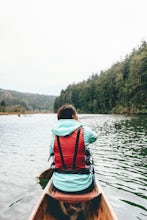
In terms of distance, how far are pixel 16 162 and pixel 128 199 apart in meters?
7.86

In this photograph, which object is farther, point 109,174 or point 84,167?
point 109,174

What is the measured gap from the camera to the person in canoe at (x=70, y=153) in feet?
17.7

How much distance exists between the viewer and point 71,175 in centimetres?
560

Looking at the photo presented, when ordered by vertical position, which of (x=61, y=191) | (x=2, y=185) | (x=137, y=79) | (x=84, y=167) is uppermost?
(x=137, y=79)

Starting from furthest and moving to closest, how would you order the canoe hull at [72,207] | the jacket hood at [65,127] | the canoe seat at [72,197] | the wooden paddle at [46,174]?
Answer: 1. the wooden paddle at [46,174]
2. the canoe hull at [72,207]
3. the canoe seat at [72,197]
4. the jacket hood at [65,127]

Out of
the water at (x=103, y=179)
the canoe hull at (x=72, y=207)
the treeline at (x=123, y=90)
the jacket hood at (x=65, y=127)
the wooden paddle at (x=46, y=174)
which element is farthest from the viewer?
the treeline at (x=123, y=90)

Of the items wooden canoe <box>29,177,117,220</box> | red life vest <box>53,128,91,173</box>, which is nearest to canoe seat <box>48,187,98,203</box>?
wooden canoe <box>29,177,117,220</box>

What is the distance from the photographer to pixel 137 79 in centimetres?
8969

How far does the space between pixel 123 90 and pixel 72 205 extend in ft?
312

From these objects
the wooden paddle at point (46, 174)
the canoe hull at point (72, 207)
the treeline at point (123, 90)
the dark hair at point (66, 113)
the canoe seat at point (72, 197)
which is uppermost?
the treeline at point (123, 90)

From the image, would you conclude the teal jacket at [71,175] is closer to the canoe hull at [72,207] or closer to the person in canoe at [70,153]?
the person in canoe at [70,153]

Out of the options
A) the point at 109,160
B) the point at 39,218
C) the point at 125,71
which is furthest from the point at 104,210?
the point at 125,71

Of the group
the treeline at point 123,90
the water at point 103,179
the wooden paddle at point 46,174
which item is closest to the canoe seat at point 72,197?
the water at point 103,179

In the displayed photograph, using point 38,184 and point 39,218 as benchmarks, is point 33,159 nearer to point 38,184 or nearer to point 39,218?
point 38,184
